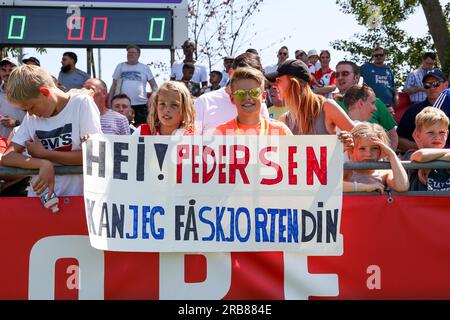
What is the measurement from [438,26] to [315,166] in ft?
47.3

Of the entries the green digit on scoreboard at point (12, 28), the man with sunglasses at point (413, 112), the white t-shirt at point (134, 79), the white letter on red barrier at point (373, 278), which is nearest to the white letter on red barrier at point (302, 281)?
the white letter on red barrier at point (373, 278)

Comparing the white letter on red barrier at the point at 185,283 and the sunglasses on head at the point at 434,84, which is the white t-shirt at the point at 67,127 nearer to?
the white letter on red barrier at the point at 185,283

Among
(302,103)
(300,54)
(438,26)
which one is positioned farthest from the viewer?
(438,26)

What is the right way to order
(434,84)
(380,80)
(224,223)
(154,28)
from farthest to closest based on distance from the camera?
(154,28), (380,80), (434,84), (224,223)

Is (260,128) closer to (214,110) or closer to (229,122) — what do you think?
(229,122)

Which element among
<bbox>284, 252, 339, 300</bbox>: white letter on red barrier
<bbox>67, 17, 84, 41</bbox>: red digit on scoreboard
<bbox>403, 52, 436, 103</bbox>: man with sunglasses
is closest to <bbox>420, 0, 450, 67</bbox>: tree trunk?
<bbox>403, 52, 436, 103</bbox>: man with sunglasses

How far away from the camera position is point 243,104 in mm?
5754

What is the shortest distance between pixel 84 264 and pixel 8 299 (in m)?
0.56

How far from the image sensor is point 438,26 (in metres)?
18.9

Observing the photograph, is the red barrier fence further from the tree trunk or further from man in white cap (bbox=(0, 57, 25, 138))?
the tree trunk

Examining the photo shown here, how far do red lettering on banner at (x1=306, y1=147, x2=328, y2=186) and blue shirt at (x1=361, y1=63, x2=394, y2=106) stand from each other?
773 centimetres

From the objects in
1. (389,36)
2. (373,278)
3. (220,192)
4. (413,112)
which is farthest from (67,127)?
(389,36)

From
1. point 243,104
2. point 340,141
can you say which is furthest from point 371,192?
point 243,104
